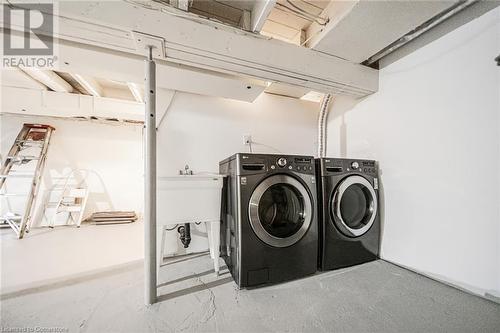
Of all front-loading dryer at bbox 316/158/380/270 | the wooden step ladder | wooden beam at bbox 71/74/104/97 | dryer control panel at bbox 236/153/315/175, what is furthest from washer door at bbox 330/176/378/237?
the wooden step ladder

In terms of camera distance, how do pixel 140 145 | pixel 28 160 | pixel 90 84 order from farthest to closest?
pixel 140 145 → pixel 28 160 → pixel 90 84

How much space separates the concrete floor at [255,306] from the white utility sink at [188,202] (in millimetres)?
298

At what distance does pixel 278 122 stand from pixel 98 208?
11.7ft

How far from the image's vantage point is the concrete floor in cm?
93

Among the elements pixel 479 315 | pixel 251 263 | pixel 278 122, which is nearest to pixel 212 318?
pixel 251 263

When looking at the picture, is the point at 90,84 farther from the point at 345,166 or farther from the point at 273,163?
the point at 345,166

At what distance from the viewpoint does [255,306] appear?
1.08 metres

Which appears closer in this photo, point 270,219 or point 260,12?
point 260,12

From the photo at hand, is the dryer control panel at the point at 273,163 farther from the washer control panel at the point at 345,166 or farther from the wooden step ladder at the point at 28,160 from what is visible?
the wooden step ladder at the point at 28,160

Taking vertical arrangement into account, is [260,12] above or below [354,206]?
above

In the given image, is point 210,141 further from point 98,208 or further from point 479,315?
point 98,208

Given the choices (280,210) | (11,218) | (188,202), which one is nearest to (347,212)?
(280,210)

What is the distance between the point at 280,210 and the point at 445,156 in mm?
1298

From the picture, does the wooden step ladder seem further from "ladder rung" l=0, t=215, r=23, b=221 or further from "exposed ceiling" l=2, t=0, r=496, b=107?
"exposed ceiling" l=2, t=0, r=496, b=107
